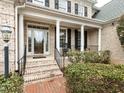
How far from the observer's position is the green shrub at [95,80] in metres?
4.06

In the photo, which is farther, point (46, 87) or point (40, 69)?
point (40, 69)

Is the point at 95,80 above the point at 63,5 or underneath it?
underneath

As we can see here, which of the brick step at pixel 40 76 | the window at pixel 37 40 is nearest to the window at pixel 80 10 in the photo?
the window at pixel 37 40

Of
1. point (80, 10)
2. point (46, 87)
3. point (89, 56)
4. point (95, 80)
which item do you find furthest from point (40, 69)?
point (80, 10)

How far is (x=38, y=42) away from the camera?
11.6m

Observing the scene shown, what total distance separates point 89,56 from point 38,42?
4155 millimetres

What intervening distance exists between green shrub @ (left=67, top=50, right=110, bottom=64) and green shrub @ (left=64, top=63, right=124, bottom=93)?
5.36 metres

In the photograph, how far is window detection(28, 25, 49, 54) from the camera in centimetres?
1108

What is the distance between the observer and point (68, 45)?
13609 mm

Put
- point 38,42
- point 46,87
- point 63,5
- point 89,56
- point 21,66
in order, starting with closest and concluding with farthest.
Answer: point 46,87
point 21,66
point 38,42
point 89,56
point 63,5

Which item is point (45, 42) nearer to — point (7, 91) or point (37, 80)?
point (37, 80)

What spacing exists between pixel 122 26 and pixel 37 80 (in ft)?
25.2

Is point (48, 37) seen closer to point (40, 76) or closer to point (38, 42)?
point (38, 42)

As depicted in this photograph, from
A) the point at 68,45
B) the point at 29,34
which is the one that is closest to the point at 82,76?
the point at 29,34
